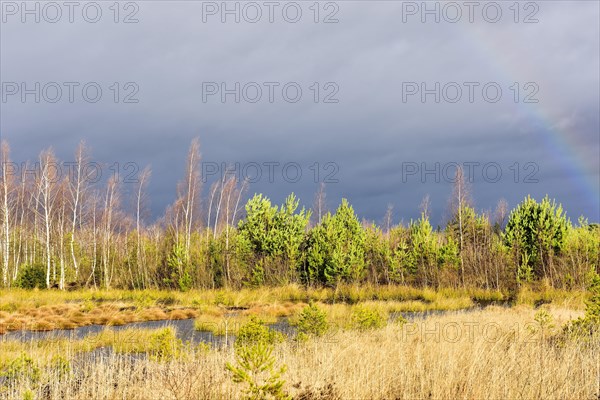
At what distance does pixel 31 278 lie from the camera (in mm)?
32156

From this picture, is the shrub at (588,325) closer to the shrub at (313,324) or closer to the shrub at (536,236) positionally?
the shrub at (313,324)

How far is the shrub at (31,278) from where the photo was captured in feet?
104

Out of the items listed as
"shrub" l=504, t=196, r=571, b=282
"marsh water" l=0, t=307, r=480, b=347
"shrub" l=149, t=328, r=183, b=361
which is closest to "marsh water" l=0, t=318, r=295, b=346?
"marsh water" l=0, t=307, r=480, b=347

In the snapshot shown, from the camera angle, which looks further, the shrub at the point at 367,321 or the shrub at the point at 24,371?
the shrub at the point at 367,321

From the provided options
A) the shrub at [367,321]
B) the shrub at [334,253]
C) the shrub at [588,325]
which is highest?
the shrub at [334,253]

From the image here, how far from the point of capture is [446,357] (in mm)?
7051

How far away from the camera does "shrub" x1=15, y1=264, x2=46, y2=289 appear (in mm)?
31781

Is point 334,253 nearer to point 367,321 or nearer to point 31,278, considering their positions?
point 367,321

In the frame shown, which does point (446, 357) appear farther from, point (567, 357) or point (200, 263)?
point (200, 263)

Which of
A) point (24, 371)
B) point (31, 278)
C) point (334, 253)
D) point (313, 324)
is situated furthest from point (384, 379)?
point (31, 278)

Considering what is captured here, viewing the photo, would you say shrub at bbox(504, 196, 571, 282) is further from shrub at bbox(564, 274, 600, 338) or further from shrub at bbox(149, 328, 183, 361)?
shrub at bbox(149, 328, 183, 361)

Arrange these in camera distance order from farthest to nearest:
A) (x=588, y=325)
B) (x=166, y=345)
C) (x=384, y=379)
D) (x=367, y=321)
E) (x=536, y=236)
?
1. (x=536, y=236)
2. (x=367, y=321)
3. (x=588, y=325)
4. (x=166, y=345)
5. (x=384, y=379)

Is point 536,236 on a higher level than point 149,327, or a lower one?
A: higher

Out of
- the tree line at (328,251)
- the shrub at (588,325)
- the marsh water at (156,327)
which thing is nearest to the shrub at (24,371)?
the marsh water at (156,327)
